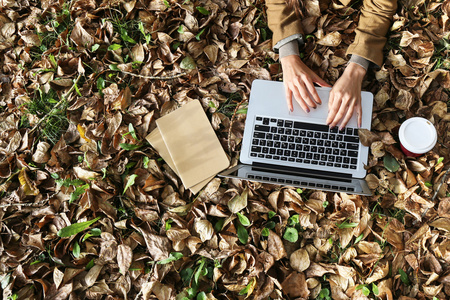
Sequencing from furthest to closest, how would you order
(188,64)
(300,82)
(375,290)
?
(188,64)
(300,82)
(375,290)

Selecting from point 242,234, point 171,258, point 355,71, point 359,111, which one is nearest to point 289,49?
point 355,71

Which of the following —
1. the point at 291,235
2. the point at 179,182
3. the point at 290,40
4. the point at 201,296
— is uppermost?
the point at 290,40

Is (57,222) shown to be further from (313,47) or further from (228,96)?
(313,47)

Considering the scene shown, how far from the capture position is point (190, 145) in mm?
1439

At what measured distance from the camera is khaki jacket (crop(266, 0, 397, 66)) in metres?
1.38

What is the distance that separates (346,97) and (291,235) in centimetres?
59

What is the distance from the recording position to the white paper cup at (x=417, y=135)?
126 centimetres

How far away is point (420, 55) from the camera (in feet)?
4.71

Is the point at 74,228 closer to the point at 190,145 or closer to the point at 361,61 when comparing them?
the point at 190,145

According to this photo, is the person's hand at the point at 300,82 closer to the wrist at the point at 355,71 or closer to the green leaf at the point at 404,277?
the wrist at the point at 355,71

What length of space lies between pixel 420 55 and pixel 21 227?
1869 millimetres

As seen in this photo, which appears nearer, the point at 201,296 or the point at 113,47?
the point at 201,296

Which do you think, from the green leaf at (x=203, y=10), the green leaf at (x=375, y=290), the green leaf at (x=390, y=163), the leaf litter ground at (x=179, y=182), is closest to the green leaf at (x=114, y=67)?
the leaf litter ground at (x=179, y=182)

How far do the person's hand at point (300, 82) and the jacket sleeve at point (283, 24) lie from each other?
0.28ft
